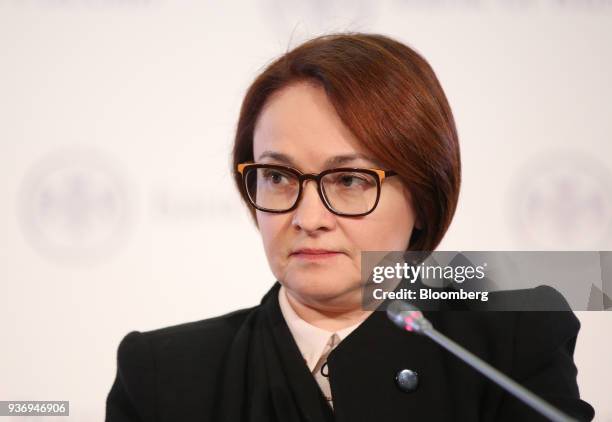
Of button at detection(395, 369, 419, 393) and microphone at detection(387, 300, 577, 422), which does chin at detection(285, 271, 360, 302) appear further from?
microphone at detection(387, 300, 577, 422)

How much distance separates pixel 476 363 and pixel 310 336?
1.43ft

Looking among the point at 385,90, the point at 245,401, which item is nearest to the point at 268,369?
the point at 245,401

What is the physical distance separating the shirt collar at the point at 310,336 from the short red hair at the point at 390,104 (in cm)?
23

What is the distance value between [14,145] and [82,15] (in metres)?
0.34

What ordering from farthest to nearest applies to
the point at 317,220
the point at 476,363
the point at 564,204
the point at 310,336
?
the point at 564,204
the point at 310,336
the point at 317,220
the point at 476,363

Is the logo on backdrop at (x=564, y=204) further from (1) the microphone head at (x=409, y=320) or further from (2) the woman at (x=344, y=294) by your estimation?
(1) the microphone head at (x=409, y=320)

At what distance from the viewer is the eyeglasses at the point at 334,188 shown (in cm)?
109

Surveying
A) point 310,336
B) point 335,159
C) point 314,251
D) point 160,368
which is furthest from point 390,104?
point 160,368

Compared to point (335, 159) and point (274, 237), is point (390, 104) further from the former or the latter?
point (274, 237)

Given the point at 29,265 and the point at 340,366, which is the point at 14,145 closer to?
the point at 29,265

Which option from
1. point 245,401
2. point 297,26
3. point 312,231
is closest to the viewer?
point 312,231

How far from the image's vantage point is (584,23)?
1.87 m

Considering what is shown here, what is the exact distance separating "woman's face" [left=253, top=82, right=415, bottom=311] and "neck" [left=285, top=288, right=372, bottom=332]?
3 cm

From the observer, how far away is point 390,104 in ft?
3.63
